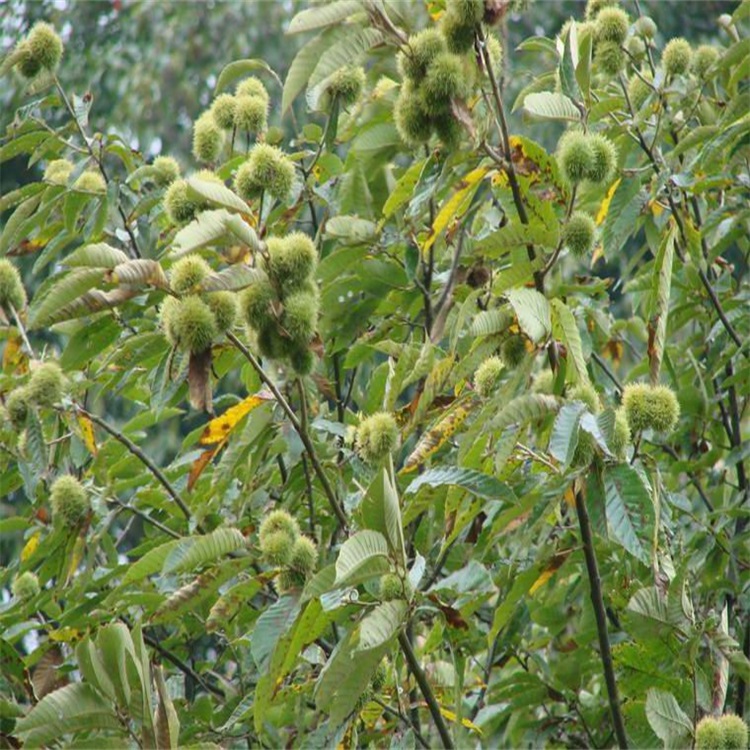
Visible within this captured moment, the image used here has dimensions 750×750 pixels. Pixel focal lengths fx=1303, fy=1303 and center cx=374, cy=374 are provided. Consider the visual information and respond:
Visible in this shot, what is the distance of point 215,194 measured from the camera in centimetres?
162

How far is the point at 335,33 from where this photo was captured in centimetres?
172

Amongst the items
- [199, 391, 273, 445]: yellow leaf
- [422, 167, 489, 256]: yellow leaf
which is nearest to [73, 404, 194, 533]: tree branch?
[199, 391, 273, 445]: yellow leaf

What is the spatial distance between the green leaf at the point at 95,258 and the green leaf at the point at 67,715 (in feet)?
1.83

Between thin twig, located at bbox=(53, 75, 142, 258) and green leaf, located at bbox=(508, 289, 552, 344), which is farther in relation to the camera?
thin twig, located at bbox=(53, 75, 142, 258)

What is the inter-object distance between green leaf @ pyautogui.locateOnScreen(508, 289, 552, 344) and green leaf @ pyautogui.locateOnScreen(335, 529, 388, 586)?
305mm

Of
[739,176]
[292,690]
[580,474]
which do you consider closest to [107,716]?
[292,690]

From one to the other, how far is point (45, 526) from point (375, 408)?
781 mm

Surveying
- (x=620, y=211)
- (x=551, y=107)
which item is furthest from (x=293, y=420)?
(x=620, y=211)

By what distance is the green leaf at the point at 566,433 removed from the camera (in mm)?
1510

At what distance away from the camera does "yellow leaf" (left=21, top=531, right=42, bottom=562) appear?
2488 millimetres

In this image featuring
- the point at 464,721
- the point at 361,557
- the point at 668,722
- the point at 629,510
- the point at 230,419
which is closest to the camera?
the point at 361,557

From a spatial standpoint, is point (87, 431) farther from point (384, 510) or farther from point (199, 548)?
point (384, 510)

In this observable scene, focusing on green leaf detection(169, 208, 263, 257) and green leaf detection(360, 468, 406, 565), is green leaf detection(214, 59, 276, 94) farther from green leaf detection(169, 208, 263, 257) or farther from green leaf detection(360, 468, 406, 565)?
green leaf detection(360, 468, 406, 565)

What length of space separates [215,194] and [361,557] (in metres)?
0.48
